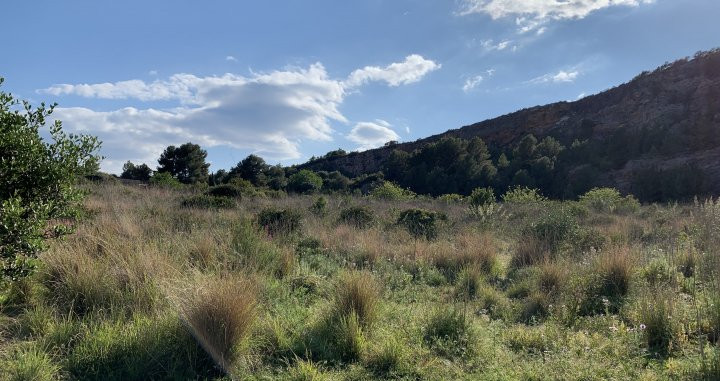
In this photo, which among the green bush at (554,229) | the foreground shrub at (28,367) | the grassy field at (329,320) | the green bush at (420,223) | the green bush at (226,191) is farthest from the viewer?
the green bush at (226,191)

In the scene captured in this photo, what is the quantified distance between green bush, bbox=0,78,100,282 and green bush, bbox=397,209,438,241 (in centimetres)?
696

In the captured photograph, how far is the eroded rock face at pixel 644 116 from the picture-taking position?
102ft

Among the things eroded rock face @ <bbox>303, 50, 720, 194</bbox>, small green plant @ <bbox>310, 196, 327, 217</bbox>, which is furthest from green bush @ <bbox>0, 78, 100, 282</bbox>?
eroded rock face @ <bbox>303, 50, 720, 194</bbox>

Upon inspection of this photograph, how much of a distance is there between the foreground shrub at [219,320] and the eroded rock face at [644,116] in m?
31.5

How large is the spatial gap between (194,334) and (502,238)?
806cm

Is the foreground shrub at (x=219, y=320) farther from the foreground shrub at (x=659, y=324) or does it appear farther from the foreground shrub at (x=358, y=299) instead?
the foreground shrub at (x=659, y=324)

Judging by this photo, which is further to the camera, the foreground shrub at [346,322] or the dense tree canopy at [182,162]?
the dense tree canopy at [182,162]

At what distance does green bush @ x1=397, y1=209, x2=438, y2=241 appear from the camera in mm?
9875

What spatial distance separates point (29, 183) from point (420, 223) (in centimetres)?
833

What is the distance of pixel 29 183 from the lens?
318cm

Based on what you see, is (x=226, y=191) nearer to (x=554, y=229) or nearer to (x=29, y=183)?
(x=554, y=229)

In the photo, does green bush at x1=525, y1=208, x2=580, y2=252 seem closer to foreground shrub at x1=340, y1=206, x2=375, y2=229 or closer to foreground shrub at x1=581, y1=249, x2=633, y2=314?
foreground shrub at x1=581, y1=249, x2=633, y2=314

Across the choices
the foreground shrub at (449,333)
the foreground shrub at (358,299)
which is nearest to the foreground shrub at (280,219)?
the foreground shrub at (358,299)

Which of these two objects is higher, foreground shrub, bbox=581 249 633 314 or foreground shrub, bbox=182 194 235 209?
foreground shrub, bbox=182 194 235 209
